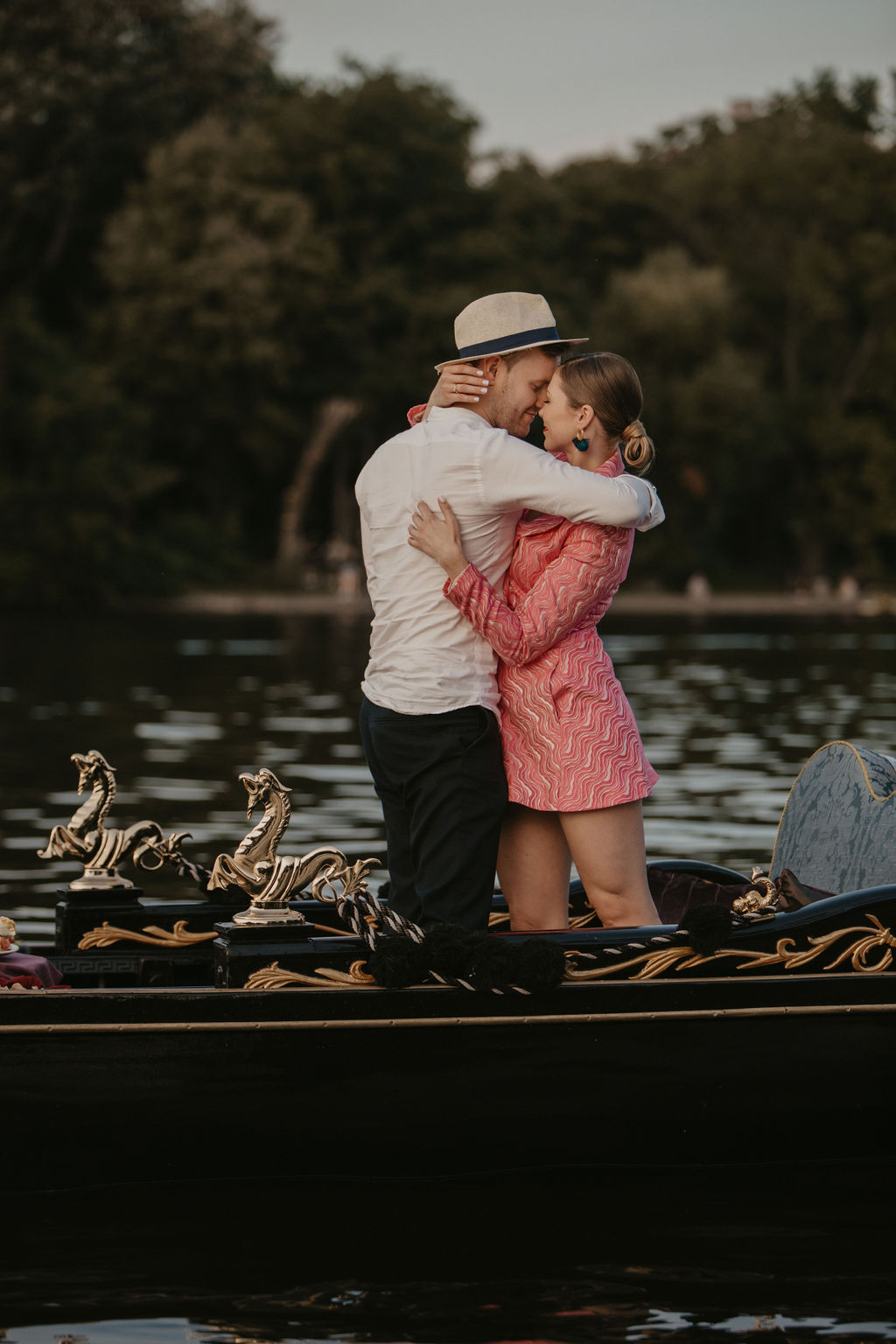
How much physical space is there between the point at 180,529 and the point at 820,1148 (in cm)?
4467

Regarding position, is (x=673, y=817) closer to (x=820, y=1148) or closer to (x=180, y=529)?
(x=820, y=1148)

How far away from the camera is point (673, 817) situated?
473 inches

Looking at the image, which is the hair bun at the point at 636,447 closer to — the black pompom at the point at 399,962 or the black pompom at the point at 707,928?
the black pompom at the point at 707,928

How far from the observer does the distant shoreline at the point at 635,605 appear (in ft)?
145

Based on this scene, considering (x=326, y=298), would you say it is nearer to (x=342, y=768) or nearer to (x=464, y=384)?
(x=342, y=768)

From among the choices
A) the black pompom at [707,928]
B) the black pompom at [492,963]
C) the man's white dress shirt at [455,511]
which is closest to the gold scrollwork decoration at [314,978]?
the black pompom at [492,963]

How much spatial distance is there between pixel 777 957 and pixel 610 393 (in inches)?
53.1

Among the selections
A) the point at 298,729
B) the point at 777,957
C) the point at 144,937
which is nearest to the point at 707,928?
the point at 777,957

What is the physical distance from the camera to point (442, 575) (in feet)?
14.9

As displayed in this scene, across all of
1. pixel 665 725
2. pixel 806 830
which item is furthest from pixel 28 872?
pixel 665 725

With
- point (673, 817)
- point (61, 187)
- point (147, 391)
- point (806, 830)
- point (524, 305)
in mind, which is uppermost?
point (61, 187)

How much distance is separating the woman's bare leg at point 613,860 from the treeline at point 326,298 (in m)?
39.0

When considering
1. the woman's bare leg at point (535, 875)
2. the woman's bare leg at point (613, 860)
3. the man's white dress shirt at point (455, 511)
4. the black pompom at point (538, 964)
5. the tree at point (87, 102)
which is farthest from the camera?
the tree at point (87, 102)

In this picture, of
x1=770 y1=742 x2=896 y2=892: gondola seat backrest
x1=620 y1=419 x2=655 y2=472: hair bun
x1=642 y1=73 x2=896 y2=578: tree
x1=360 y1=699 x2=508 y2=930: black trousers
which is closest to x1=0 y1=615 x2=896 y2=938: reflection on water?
x1=770 y1=742 x2=896 y2=892: gondola seat backrest
